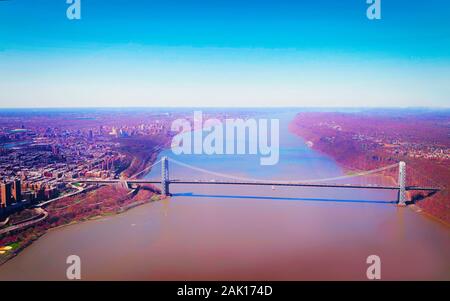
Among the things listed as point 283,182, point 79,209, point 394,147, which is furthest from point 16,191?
point 394,147

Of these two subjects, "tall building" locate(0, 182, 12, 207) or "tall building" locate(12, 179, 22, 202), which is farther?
"tall building" locate(12, 179, 22, 202)

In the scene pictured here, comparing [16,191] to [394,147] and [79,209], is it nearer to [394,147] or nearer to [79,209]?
[79,209]

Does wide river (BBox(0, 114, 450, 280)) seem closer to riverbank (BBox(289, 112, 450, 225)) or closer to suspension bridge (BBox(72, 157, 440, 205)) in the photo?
suspension bridge (BBox(72, 157, 440, 205))

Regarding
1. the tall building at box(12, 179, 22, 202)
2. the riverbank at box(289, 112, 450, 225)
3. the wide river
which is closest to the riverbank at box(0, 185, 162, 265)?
the wide river
